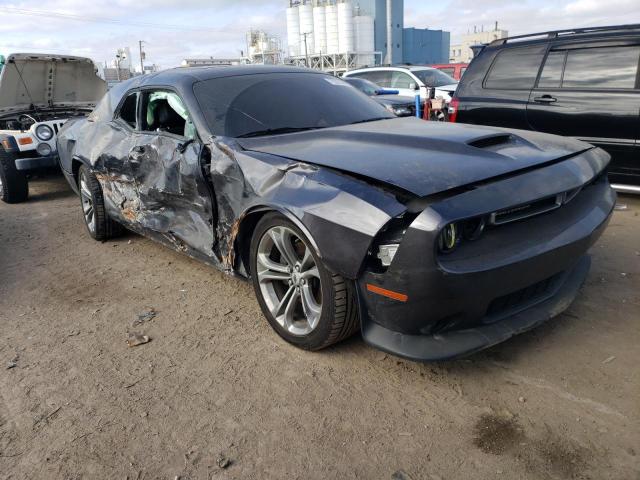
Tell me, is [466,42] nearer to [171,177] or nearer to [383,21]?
[383,21]

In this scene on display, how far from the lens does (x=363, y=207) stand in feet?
7.57

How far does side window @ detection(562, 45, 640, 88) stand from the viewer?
5.14 meters

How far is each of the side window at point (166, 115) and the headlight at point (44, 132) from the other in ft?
12.3

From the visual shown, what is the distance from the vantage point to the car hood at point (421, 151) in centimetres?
242

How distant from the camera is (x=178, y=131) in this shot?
378 centimetres

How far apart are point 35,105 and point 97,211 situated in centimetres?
465

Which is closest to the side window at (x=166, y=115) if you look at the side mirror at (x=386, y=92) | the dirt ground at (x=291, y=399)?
the dirt ground at (x=291, y=399)

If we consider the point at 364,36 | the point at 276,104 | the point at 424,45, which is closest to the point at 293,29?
the point at 364,36

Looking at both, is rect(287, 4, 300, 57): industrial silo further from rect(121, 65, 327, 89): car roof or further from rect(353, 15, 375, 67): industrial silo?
rect(121, 65, 327, 89): car roof

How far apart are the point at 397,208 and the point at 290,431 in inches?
43.6

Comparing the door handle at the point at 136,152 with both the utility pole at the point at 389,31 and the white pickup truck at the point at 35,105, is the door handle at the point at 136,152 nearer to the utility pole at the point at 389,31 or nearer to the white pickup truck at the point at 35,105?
the white pickup truck at the point at 35,105

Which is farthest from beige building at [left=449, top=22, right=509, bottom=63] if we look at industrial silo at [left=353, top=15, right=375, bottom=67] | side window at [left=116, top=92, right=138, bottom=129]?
side window at [left=116, top=92, right=138, bottom=129]

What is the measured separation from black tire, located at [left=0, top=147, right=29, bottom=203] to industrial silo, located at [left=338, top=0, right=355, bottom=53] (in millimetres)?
53611

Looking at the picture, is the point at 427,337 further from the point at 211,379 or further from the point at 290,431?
the point at 211,379
